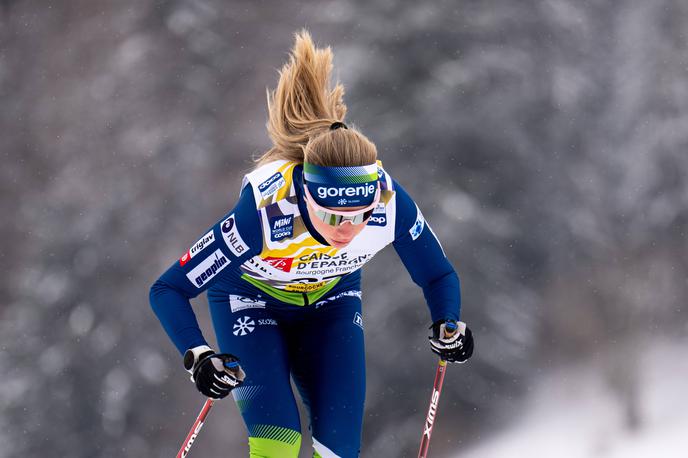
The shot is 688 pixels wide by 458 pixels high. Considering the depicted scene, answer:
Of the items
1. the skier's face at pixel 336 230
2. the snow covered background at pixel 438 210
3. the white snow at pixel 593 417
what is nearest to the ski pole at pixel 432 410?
the skier's face at pixel 336 230

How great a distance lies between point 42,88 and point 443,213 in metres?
2.56

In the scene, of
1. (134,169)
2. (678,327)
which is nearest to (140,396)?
(134,169)

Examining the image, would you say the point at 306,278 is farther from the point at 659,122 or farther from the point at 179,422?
the point at 659,122

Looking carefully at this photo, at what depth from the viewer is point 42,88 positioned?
5770 mm

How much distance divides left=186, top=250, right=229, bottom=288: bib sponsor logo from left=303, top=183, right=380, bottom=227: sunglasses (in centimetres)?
32

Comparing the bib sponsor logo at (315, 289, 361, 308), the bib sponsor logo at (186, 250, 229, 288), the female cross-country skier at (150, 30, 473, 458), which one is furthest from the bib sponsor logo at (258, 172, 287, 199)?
the bib sponsor logo at (315, 289, 361, 308)

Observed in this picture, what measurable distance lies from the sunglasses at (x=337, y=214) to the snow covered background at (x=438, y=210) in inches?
110

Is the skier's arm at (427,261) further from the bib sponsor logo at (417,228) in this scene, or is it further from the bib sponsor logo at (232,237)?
the bib sponsor logo at (232,237)

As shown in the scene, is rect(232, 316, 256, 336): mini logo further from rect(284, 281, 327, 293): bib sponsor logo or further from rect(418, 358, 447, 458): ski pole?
rect(418, 358, 447, 458): ski pole

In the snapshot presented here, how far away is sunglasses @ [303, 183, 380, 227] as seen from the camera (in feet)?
8.88

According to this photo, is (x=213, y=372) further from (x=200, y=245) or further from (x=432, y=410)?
(x=432, y=410)

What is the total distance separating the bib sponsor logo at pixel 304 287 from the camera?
10.3 ft

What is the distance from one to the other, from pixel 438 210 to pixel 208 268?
9.51 ft

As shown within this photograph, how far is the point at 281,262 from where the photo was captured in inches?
118
